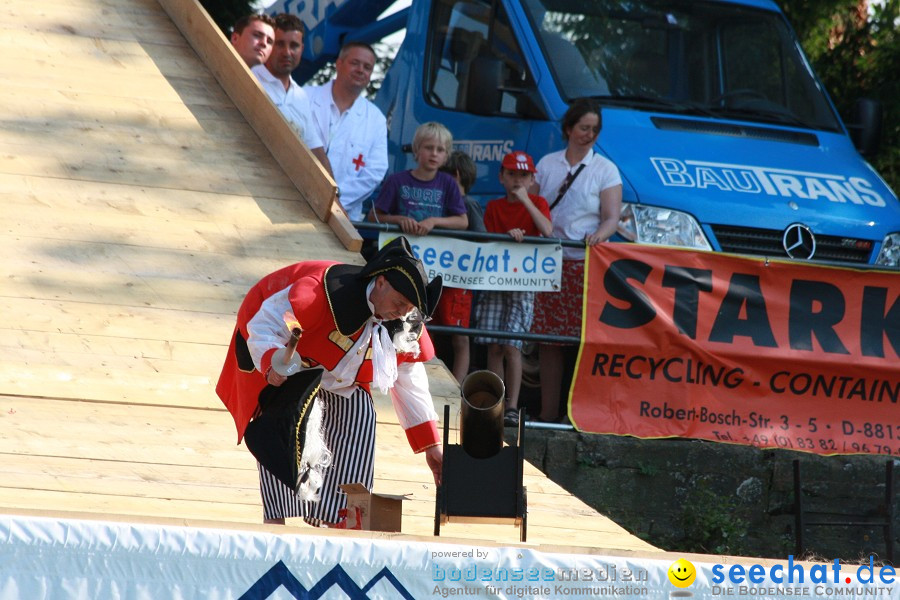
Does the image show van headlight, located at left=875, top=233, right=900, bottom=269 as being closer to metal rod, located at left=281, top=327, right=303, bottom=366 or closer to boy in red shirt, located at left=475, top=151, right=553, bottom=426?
boy in red shirt, located at left=475, top=151, right=553, bottom=426

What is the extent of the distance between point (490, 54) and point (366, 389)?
4.92 m

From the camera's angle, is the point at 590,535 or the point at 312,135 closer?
the point at 590,535

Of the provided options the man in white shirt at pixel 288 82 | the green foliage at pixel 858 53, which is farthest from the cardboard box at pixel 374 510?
the green foliage at pixel 858 53

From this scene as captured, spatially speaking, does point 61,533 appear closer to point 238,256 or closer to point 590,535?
point 590,535

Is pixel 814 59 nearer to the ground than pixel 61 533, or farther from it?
nearer to the ground

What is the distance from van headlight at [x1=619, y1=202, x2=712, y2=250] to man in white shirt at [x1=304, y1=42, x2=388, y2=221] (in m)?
1.73

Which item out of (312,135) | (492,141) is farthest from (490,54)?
(312,135)

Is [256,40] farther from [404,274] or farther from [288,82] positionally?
[404,274]

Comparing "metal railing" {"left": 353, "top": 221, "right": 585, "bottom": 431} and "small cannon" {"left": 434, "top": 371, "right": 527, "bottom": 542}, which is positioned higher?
"small cannon" {"left": 434, "top": 371, "right": 527, "bottom": 542}

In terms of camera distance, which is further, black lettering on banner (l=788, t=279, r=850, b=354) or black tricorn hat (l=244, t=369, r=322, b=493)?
black lettering on banner (l=788, t=279, r=850, b=354)

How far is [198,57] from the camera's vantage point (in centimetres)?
948

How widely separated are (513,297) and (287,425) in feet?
11.9

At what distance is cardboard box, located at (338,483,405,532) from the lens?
4367 mm

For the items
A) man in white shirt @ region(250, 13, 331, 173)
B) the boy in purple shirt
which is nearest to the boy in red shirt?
the boy in purple shirt
